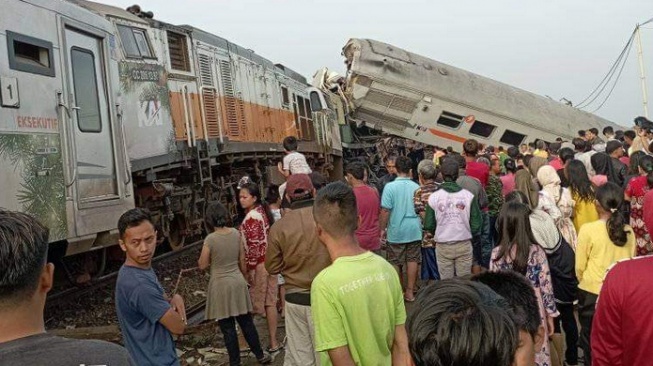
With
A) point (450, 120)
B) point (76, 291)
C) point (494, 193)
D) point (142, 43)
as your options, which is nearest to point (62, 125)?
point (76, 291)

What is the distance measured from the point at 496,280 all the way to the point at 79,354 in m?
1.38

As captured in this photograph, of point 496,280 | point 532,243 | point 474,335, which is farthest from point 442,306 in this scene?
point 532,243

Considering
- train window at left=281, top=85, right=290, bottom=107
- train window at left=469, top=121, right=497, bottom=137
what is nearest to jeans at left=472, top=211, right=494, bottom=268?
train window at left=281, top=85, right=290, bottom=107

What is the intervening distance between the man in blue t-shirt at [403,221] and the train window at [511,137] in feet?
51.1

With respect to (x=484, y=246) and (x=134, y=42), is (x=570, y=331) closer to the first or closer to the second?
(x=484, y=246)

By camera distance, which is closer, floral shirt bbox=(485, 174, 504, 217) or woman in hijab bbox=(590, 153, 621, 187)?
woman in hijab bbox=(590, 153, 621, 187)

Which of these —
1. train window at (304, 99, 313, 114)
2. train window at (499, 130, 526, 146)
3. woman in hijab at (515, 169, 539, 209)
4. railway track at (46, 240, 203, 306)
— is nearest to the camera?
woman in hijab at (515, 169, 539, 209)

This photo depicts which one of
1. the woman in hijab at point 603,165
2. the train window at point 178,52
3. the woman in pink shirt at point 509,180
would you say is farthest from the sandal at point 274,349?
the train window at point 178,52

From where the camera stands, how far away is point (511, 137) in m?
22.5

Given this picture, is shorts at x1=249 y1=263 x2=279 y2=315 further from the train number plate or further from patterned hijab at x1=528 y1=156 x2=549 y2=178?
patterned hijab at x1=528 y1=156 x2=549 y2=178

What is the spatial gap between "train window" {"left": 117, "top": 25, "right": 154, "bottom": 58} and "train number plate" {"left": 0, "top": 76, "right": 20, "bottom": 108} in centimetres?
347

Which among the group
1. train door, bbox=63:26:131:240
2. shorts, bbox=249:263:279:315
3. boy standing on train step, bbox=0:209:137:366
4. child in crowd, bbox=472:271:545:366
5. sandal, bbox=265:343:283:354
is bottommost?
sandal, bbox=265:343:283:354

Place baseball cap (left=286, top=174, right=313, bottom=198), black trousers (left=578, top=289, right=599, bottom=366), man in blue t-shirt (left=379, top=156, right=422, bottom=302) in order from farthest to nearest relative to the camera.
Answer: man in blue t-shirt (left=379, top=156, right=422, bottom=302), baseball cap (left=286, top=174, right=313, bottom=198), black trousers (left=578, top=289, right=599, bottom=366)

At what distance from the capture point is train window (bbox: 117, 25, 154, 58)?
949 cm
